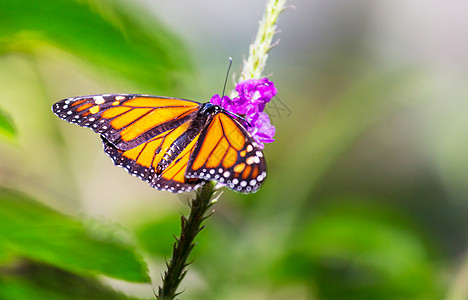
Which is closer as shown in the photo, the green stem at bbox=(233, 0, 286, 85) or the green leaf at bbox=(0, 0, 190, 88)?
the green leaf at bbox=(0, 0, 190, 88)

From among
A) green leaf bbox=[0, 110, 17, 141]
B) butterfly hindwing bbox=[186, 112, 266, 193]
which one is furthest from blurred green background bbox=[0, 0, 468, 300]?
butterfly hindwing bbox=[186, 112, 266, 193]

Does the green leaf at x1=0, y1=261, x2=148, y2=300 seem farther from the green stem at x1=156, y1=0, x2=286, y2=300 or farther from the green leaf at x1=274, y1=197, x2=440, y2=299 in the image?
the green leaf at x1=274, y1=197, x2=440, y2=299

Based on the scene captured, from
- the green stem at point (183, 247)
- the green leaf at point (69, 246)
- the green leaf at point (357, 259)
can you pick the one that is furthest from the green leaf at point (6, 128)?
the green leaf at point (357, 259)

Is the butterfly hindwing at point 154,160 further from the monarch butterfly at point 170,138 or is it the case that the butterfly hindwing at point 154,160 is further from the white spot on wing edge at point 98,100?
the white spot on wing edge at point 98,100

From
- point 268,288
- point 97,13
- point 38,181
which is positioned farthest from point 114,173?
point 97,13

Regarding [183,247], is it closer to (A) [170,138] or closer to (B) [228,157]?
(B) [228,157]

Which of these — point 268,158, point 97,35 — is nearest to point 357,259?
point 97,35

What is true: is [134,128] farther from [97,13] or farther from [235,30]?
[235,30]
